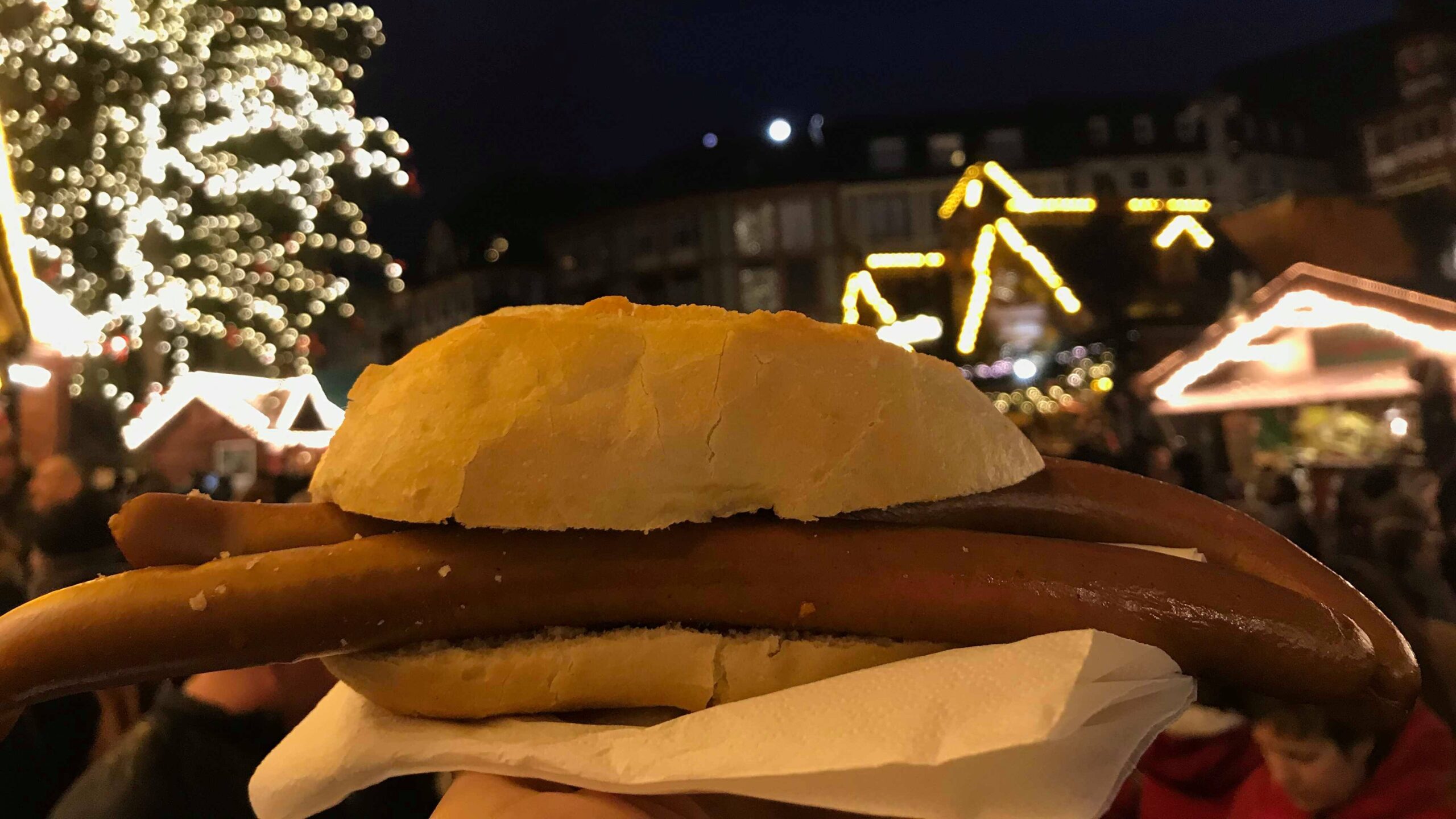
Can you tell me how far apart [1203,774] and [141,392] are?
12.9 meters

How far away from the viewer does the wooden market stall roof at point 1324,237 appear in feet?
21.9

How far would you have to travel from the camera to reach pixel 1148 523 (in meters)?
1.80

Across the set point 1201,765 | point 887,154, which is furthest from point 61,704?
point 887,154

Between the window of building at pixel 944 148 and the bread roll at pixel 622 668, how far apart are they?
50.0 feet

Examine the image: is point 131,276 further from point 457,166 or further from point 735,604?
point 735,604

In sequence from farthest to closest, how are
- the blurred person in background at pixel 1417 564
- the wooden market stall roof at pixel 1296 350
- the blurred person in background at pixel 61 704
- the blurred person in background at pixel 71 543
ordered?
the wooden market stall roof at pixel 1296 350 → the blurred person in background at pixel 71 543 → the blurred person in background at pixel 1417 564 → the blurred person in background at pixel 61 704

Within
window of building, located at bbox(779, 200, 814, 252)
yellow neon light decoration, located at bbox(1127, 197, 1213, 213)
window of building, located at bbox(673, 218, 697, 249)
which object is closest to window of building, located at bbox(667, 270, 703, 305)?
window of building, located at bbox(673, 218, 697, 249)

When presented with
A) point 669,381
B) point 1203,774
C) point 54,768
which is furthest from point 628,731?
point 54,768

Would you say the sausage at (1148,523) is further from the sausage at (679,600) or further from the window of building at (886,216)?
the window of building at (886,216)

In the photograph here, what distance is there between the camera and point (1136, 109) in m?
14.7

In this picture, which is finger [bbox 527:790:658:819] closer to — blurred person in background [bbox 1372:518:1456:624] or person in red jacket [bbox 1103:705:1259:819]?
person in red jacket [bbox 1103:705:1259:819]

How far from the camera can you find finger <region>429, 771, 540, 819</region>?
146 centimetres

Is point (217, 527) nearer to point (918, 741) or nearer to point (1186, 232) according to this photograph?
point (918, 741)

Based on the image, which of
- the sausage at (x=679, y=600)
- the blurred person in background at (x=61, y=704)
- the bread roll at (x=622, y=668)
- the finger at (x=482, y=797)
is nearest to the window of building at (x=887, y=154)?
the blurred person in background at (x=61, y=704)
